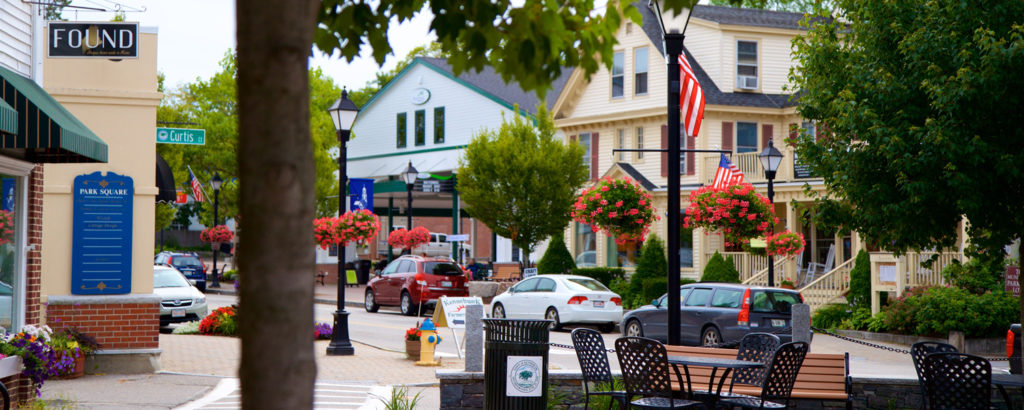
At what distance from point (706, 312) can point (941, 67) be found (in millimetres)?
10107

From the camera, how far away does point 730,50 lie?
116ft

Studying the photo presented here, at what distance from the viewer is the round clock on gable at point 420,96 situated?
4653 centimetres

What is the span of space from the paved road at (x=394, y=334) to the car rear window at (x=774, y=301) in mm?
3287

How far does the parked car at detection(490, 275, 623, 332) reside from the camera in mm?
23703

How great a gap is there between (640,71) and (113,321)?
25.5 meters

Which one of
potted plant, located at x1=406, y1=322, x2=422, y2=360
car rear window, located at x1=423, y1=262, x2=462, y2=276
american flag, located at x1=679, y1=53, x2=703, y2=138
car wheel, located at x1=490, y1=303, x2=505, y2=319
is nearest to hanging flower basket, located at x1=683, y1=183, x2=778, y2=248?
car wheel, located at x1=490, y1=303, x2=505, y2=319

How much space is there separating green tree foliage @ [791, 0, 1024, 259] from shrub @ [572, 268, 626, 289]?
20727 mm

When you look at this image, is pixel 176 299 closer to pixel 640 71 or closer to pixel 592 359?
pixel 592 359

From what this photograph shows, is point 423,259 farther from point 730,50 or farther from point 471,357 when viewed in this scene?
point 471,357

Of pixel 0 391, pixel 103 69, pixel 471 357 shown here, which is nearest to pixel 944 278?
pixel 471 357

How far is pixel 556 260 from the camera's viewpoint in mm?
34250

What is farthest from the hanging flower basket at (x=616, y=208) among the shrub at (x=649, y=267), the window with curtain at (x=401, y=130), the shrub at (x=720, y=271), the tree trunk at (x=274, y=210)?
the tree trunk at (x=274, y=210)

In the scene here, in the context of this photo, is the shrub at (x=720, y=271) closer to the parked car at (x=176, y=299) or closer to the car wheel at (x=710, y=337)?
the car wheel at (x=710, y=337)

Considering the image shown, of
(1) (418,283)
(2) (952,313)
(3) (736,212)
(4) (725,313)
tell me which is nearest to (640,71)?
(3) (736,212)
